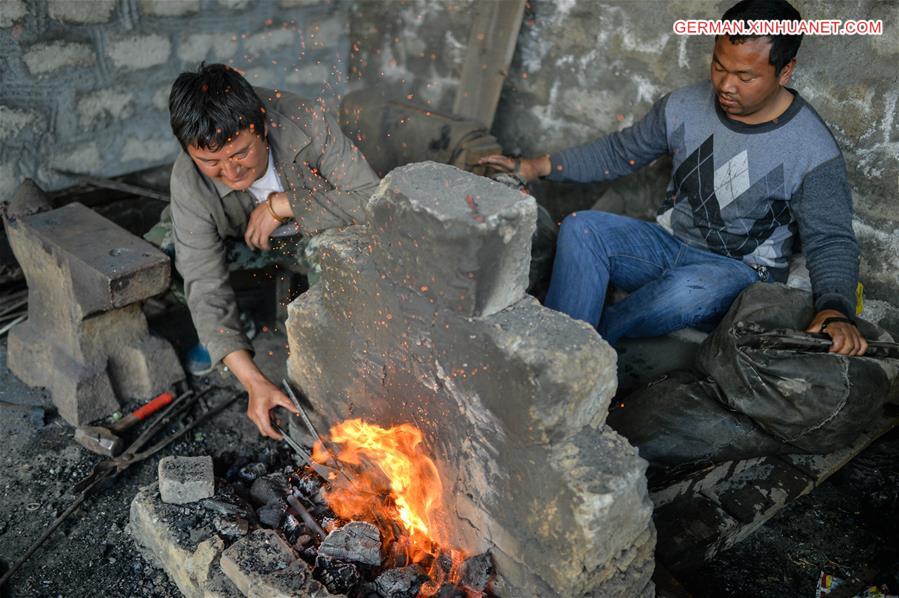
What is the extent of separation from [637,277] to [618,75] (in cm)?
142

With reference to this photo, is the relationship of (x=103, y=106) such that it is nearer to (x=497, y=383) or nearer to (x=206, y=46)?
(x=206, y=46)

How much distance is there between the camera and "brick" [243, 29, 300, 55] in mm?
5069

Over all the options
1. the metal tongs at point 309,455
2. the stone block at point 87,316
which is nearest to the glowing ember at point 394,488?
the metal tongs at point 309,455

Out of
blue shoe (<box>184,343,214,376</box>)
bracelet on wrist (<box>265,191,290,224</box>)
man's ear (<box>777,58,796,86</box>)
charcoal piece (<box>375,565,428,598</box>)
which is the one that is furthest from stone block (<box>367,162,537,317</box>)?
blue shoe (<box>184,343,214,376</box>)

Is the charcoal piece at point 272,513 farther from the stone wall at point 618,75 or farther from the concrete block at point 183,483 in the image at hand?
the stone wall at point 618,75

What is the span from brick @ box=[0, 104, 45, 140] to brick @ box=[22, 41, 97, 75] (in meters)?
0.23

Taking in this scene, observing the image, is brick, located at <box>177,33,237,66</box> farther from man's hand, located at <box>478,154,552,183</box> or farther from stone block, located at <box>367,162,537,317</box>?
stone block, located at <box>367,162,537,317</box>

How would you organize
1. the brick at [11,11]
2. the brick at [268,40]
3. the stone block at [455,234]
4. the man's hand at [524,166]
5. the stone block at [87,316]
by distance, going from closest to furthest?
the stone block at [455,234]
the stone block at [87,316]
the brick at [11,11]
the man's hand at [524,166]
the brick at [268,40]

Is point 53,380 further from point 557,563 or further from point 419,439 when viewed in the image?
point 557,563

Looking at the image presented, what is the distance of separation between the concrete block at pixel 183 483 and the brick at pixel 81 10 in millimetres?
2650

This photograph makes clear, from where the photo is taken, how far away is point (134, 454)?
3391mm

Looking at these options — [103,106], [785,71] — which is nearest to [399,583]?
[785,71]

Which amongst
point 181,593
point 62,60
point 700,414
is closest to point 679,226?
point 700,414

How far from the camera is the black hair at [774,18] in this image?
309 cm
